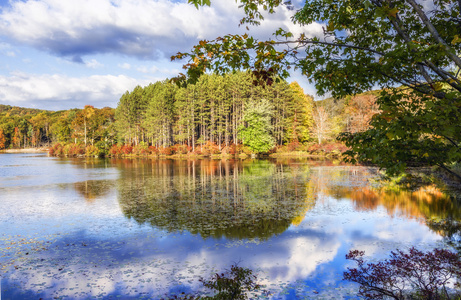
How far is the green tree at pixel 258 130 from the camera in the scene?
2086 inches

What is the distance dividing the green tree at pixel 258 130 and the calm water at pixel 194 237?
35294 mm

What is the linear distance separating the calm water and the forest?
37.1 m

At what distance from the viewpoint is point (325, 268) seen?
7.24 meters

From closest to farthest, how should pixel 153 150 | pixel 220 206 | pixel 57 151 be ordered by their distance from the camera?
1. pixel 220 206
2. pixel 153 150
3. pixel 57 151

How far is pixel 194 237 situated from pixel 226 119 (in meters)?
49.4

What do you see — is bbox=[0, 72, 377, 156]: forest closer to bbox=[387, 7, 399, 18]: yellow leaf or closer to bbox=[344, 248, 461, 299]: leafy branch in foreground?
bbox=[344, 248, 461, 299]: leafy branch in foreground

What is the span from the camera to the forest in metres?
54.1

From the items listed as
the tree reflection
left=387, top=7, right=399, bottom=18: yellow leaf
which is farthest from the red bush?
left=387, top=7, right=399, bottom=18: yellow leaf

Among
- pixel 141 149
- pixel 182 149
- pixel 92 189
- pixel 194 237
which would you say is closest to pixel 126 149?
pixel 141 149

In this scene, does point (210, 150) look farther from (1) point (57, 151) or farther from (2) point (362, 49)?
(2) point (362, 49)

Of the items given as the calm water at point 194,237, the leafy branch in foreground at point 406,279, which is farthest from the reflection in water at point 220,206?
the leafy branch in foreground at point 406,279

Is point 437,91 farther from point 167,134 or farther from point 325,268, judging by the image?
point 167,134

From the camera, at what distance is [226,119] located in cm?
5828

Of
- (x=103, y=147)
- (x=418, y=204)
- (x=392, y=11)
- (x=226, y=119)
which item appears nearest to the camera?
(x=392, y=11)
